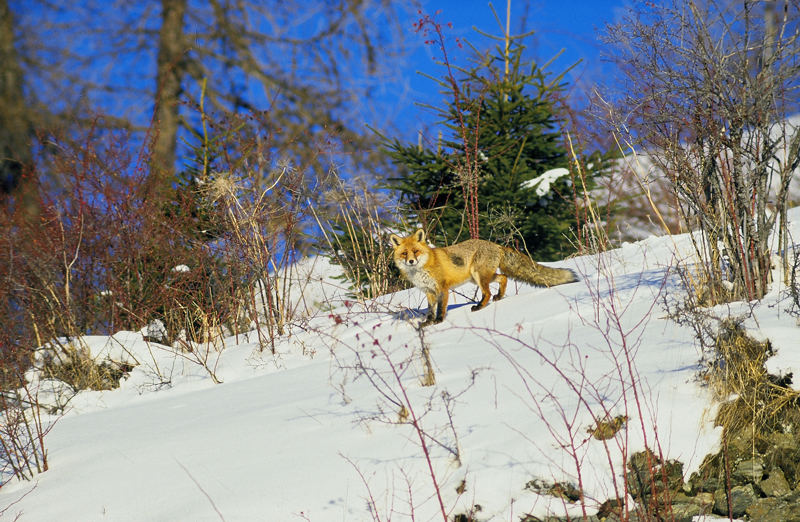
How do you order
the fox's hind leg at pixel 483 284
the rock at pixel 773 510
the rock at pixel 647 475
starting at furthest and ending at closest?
the fox's hind leg at pixel 483 284 < the rock at pixel 647 475 < the rock at pixel 773 510

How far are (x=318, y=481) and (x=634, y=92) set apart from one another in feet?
12.6

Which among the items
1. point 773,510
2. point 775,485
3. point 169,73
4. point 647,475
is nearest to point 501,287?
point 647,475

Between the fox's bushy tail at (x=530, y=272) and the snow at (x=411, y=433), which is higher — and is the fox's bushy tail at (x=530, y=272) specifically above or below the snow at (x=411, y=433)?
above

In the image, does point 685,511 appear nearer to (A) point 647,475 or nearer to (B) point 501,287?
(A) point 647,475

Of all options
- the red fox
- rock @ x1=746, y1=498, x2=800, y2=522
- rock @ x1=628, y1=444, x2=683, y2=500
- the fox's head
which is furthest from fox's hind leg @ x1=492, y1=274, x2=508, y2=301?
rock @ x1=746, y1=498, x2=800, y2=522

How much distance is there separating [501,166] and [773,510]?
702cm

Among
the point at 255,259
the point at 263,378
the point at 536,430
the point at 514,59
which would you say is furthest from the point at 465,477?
the point at 514,59

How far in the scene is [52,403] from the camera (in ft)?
18.8

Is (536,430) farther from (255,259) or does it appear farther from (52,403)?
(52,403)

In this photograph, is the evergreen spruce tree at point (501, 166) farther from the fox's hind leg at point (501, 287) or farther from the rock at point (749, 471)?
the rock at point (749, 471)

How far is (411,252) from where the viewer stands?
5887 millimetres

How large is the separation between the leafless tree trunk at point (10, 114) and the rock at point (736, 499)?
36.4 ft

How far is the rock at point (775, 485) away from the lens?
2750 millimetres

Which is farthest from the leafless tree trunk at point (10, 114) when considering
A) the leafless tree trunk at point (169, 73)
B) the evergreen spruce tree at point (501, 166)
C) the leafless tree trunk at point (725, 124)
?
the leafless tree trunk at point (725, 124)
